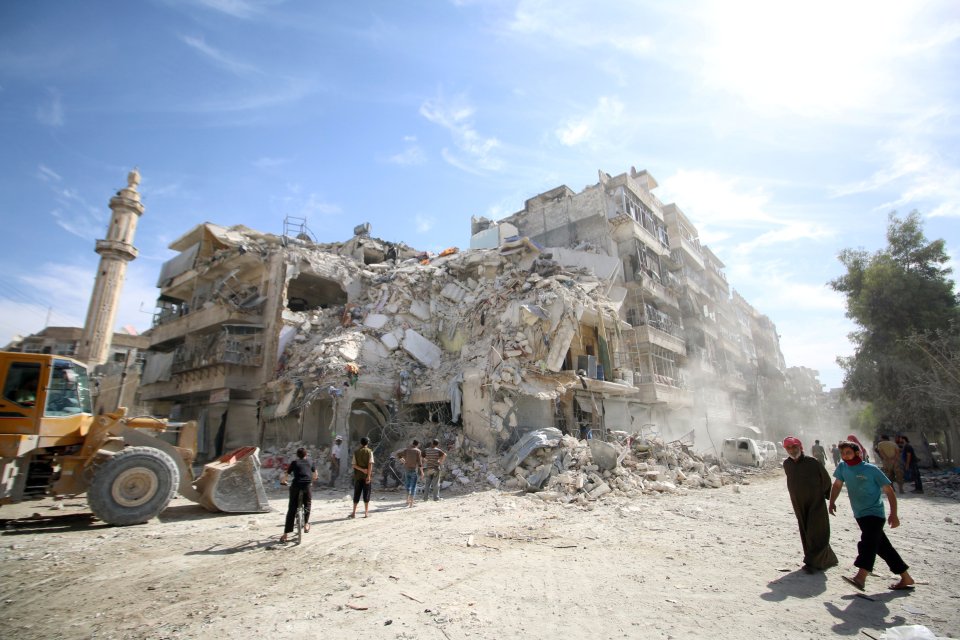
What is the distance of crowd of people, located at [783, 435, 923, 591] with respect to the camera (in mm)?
4270

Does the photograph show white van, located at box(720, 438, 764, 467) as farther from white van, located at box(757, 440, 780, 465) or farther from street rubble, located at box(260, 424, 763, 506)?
street rubble, located at box(260, 424, 763, 506)

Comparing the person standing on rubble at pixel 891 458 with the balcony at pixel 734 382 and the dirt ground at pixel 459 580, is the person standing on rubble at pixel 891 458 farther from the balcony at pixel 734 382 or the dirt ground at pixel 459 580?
the balcony at pixel 734 382

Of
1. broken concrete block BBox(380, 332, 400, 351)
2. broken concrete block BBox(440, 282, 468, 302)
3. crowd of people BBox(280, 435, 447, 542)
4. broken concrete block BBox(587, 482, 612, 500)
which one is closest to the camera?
crowd of people BBox(280, 435, 447, 542)

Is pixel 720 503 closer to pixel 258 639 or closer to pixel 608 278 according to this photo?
pixel 258 639

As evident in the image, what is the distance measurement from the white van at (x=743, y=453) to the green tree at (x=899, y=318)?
587cm

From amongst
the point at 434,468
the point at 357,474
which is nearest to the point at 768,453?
the point at 434,468

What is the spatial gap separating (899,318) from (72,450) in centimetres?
2801

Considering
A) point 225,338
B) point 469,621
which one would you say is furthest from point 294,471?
point 225,338

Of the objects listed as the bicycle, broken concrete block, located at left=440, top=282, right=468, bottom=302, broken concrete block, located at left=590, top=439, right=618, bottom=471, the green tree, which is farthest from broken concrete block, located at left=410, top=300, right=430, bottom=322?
the green tree

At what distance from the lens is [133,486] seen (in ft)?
24.6

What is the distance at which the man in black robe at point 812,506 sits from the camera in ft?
15.6

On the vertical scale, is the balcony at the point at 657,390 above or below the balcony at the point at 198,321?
below

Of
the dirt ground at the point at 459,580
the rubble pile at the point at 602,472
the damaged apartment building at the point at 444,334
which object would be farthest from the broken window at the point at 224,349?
the rubble pile at the point at 602,472

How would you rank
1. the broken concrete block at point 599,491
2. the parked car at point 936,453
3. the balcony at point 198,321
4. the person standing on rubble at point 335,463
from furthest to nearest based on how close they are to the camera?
1. the balcony at point 198,321
2. the parked car at point 936,453
3. the person standing on rubble at point 335,463
4. the broken concrete block at point 599,491
